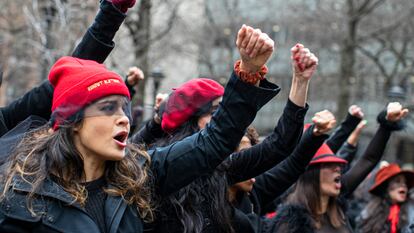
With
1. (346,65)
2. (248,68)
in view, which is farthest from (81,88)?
(346,65)

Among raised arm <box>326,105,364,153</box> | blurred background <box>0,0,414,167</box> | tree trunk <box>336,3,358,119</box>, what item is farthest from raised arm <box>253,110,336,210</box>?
tree trunk <box>336,3,358,119</box>

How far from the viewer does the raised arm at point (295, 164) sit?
169 inches

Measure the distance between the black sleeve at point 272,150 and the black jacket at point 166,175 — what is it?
0.67m

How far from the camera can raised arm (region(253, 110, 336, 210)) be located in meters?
4.30

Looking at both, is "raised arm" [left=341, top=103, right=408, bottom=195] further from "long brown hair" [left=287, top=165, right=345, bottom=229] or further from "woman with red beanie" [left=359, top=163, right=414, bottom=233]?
"woman with red beanie" [left=359, top=163, right=414, bottom=233]

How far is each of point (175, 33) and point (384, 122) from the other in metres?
19.4

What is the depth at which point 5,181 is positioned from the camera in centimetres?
271

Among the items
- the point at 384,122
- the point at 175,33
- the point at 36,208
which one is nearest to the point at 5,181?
the point at 36,208

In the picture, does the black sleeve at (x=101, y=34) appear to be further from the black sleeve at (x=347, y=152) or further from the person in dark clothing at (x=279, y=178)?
the black sleeve at (x=347, y=152)

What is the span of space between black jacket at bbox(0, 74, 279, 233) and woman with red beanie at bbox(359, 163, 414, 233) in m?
3.86

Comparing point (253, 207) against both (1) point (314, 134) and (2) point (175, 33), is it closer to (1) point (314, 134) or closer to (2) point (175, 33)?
(1) point (314, 134)

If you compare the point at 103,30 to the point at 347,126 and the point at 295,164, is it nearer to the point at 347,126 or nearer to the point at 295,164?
the point at 295,164

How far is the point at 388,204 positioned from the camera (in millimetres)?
6531

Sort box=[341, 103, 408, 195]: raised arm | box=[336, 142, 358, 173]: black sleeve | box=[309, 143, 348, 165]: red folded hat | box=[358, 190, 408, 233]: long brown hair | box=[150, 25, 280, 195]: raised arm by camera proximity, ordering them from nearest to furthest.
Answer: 1. box=[150, 25, 280, 195]: raised arm
2. box=[309, 143, 348, 165]: red folded hat
3. box=[341, 103, 408, 195]: raised arm
4. box=[358, 190, 408, 233]: long brown hair
5. box=[336, 142, 358, 173]: black sleeve
